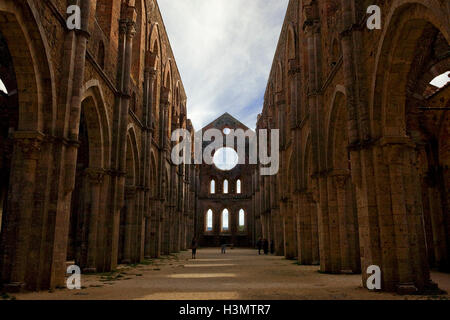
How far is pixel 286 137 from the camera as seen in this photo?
26.5 metres

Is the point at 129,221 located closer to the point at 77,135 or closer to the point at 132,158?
the point at 132,158

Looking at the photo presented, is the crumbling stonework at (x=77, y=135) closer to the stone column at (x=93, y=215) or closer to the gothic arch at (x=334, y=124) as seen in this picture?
the stone column at (x=93, y=215)

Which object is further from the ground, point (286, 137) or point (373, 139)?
point (286, 137)

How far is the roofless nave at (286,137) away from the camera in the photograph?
30.5 feet

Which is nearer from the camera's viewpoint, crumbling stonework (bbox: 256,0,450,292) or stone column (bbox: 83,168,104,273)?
crumbling stonework (bbox: 256,0,450,292)

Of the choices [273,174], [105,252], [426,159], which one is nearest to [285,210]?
[273,174]

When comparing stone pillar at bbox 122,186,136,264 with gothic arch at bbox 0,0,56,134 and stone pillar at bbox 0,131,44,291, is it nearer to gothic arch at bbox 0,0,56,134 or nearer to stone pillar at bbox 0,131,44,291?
gothic arch at bbox 0,0,56,134

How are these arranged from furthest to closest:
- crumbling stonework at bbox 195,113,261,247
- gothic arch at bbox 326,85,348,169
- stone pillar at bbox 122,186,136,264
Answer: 1. crumbling stonework at bbox 195,113,261,247
2. stone pillar at bbox 122,186,136,264
3. gothic arch at bbox 326,85,348,169

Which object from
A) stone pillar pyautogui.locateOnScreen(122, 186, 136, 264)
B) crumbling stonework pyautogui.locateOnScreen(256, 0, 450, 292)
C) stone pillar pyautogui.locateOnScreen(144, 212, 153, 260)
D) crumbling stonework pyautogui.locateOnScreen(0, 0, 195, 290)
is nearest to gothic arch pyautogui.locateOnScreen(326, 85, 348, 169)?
crumbling stonework pyautogui.locateOnScreen(256, 0, 450, 292)

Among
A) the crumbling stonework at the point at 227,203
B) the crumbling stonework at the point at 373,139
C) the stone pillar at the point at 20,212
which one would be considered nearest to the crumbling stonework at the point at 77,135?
the stone pillar at the point at 20,212

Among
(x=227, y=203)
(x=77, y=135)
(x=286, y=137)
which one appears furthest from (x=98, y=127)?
(x=227, y=203)

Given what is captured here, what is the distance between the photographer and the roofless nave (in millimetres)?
9297

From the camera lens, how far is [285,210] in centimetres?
2531
